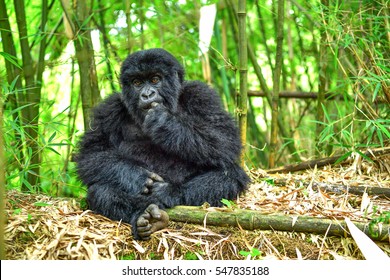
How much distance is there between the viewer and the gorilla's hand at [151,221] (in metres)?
3.54

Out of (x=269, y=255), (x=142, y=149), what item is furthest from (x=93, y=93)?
(x=269, y=255)

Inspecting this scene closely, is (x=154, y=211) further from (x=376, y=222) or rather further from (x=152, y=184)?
(x=376, y=222)

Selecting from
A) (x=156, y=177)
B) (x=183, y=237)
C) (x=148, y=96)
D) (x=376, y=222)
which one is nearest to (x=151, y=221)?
(x=183, y=237)

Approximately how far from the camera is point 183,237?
139 inches

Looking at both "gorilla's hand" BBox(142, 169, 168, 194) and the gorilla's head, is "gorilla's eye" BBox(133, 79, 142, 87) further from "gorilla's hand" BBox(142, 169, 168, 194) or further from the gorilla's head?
"gorilla's hand" BBox(142, 169, 168, 194)

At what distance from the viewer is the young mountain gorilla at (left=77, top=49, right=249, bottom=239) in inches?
160

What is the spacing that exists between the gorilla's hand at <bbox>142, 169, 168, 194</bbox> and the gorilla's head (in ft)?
1.75

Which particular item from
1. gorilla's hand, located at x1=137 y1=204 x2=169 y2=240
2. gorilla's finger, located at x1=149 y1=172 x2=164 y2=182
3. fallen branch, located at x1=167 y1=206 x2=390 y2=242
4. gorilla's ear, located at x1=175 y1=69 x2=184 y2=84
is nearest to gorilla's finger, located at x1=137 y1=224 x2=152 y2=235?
gorilla's hand, located at x1=137 y1=204 x2=169 y2=240

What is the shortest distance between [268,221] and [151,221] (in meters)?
0.75

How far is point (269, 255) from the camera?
3389 millimetres

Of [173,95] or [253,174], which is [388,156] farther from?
[173,95]

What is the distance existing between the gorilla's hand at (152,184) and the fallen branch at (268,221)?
330 mm

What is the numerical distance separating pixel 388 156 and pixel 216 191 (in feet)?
5.80

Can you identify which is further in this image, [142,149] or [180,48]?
[180,48]
